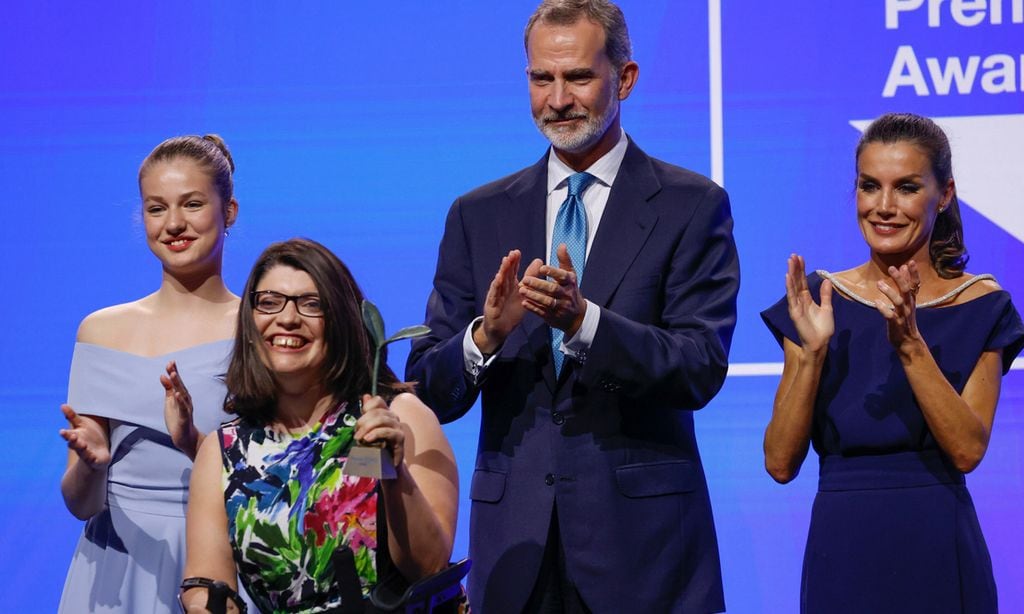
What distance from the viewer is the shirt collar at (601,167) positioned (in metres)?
2.62

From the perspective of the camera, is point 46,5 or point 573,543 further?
point 46,5

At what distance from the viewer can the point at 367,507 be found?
218 centimetres

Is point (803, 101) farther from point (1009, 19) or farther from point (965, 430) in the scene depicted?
point (965, 430)

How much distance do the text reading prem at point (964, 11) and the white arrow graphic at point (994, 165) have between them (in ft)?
0.90

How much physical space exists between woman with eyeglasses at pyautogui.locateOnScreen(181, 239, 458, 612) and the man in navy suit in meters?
0.23

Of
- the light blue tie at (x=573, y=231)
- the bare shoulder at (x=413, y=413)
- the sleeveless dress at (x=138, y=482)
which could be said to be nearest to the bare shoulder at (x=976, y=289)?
the light blue tie at (x=573, y=231)

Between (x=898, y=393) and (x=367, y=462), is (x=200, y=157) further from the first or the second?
(x=898, y=393)

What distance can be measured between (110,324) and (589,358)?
1093 mm

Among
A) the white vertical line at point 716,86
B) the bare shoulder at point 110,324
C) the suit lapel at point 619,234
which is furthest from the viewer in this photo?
the white vertical line at point 716,86

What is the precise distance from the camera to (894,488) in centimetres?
250

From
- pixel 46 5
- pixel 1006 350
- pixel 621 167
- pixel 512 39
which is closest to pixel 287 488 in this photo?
pixel 621 167

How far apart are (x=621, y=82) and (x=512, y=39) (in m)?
1.32

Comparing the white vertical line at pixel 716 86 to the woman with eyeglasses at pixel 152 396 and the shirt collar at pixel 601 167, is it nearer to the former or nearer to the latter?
the shirt collar at pixel 601 167

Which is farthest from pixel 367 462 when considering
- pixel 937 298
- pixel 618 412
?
pixel 937 298
